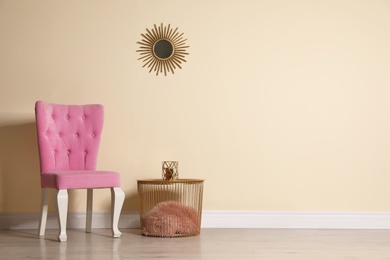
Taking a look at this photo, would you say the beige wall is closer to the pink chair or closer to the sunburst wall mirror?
the sunburst wall mirror

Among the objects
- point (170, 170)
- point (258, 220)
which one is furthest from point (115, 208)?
point (258, 220)

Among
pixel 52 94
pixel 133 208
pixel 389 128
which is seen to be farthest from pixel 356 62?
pixel 52 94

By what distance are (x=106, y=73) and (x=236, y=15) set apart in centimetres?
111

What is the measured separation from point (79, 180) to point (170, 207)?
0.67 metres

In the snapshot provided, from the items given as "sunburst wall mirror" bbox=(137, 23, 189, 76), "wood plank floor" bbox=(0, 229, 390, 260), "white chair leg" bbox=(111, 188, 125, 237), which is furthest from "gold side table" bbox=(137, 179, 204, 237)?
"sunburst wall mirror" bbox=(137, 23, 189, 76)

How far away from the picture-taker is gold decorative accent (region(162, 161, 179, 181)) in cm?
442

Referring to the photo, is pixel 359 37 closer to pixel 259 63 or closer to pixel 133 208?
pixel 259 63

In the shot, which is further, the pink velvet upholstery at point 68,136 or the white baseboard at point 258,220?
the white baseboard at point 258,220

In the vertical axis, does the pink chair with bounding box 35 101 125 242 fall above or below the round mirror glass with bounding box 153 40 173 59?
below

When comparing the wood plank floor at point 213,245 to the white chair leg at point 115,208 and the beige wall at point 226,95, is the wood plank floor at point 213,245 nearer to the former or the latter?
the white chair leg at point 115,208

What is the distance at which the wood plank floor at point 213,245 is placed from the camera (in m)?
3.31

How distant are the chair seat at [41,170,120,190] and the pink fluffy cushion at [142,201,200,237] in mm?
334

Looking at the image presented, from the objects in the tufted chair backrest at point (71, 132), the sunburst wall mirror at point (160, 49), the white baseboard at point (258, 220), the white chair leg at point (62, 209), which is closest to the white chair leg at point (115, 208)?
the white chair leg at point (62, 209)

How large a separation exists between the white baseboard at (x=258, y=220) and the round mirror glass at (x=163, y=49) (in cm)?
124
